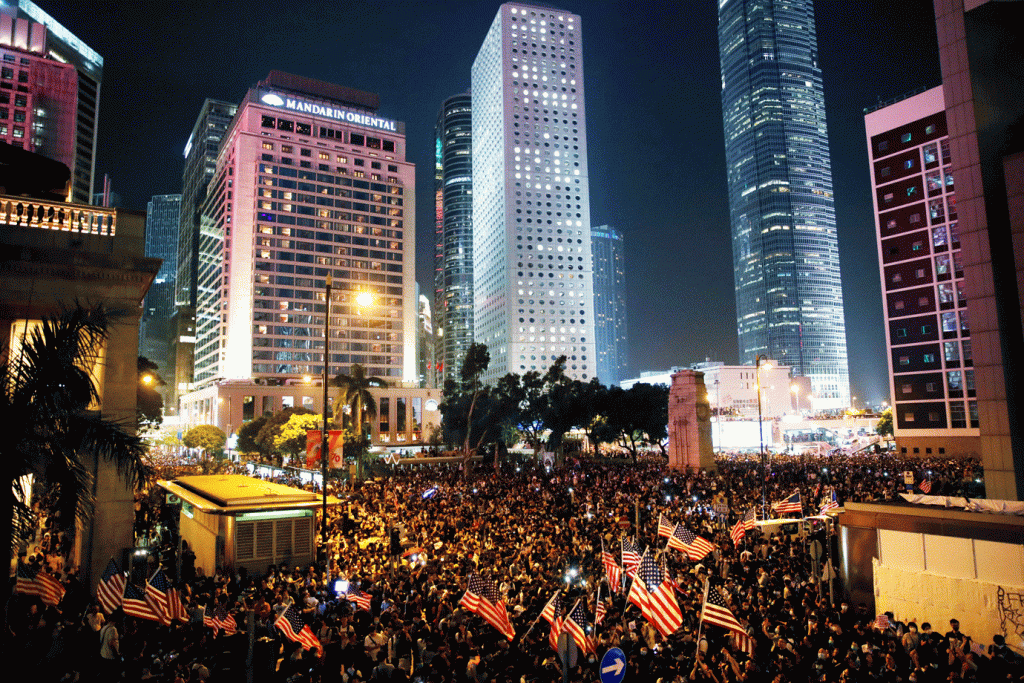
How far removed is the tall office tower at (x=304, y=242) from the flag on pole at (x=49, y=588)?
9689 cm

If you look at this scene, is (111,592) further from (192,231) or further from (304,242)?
(192,231)

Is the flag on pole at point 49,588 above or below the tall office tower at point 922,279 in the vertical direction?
below

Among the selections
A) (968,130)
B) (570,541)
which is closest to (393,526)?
(570,541)

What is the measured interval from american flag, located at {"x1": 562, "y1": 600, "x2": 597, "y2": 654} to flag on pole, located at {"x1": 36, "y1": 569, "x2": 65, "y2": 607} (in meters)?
10.6

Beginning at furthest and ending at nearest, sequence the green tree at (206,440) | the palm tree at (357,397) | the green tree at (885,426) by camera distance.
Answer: the green tree at (885,426) → the green tree at (206,440) → the palm tree at (357,397)

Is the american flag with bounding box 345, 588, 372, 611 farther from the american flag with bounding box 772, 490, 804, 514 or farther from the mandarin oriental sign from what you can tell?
the mandarin oriental sign

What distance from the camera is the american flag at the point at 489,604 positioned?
11.9 meters

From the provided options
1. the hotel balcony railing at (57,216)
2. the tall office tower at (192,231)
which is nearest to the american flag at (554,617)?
the hotel balcony railing at (57,216)

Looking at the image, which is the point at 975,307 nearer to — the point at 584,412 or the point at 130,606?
the point at 130,606

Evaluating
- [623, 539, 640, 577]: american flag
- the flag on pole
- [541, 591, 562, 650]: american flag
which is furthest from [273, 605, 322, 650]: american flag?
[623, 539, 640, 577]: american flag

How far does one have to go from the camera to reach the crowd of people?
10.3m

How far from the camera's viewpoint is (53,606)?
1304cm

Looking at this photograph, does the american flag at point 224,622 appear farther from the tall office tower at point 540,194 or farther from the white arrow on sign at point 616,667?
the tall office tower at point 540,194

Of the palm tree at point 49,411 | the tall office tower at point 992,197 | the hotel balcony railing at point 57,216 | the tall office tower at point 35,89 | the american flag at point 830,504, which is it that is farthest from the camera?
the tall office tower at point 35,89
